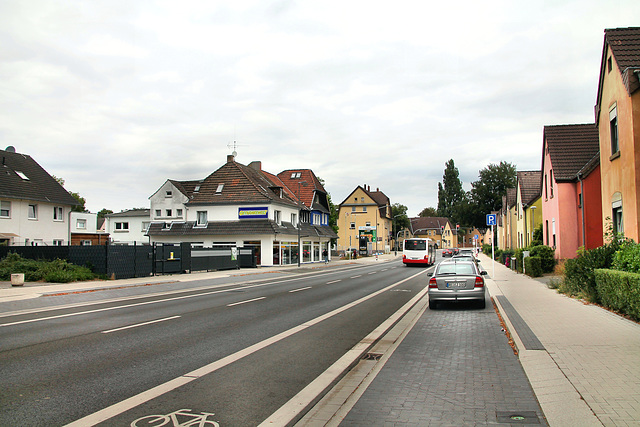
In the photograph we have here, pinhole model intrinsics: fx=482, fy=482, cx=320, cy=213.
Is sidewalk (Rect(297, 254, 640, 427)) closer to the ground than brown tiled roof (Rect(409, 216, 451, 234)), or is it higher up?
closer to the ground

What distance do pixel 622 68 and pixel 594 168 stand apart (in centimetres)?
886

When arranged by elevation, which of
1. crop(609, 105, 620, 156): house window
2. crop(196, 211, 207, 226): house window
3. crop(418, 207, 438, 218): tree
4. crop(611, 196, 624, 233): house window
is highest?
crop(418, 207, 438, 218): tree

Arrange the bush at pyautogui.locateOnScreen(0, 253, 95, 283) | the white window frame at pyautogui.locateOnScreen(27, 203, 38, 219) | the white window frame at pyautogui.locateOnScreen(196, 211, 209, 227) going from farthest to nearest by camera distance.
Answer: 1. the white window frame at pyautogui.locateOnScreen(196, 211, 209, 227)
2. the white window frame at pyautogui.locateOnScreen(27, 203, 38, 219)
3. the bush at pyautogui.locateOnScreen(0, 253, 95, 283)

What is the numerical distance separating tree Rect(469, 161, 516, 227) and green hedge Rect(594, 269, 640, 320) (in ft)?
259

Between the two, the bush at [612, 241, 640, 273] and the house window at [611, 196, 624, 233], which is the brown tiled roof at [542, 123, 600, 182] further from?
the bush at [612, 241, 640, 273]

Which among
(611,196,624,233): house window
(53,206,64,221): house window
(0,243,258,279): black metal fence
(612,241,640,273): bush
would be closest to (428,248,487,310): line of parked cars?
(612,241,640,273): bush

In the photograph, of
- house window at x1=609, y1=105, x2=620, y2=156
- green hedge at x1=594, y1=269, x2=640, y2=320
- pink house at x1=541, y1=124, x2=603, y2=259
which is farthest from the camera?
pink house at x1=541, y1=124, x2=603, y2=259

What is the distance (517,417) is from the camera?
5.08 m

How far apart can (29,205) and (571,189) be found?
132 feet

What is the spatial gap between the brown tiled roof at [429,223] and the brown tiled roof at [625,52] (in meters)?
127

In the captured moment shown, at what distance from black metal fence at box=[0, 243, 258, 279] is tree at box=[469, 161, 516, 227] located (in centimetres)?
6508

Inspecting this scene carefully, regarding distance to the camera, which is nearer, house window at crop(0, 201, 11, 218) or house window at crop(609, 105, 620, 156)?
house window at crop(609, 105, 620, 156)

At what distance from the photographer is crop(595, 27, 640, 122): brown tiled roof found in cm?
1490

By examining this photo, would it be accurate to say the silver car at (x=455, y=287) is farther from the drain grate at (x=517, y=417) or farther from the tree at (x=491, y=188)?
the tree at (x=491, y=188)
